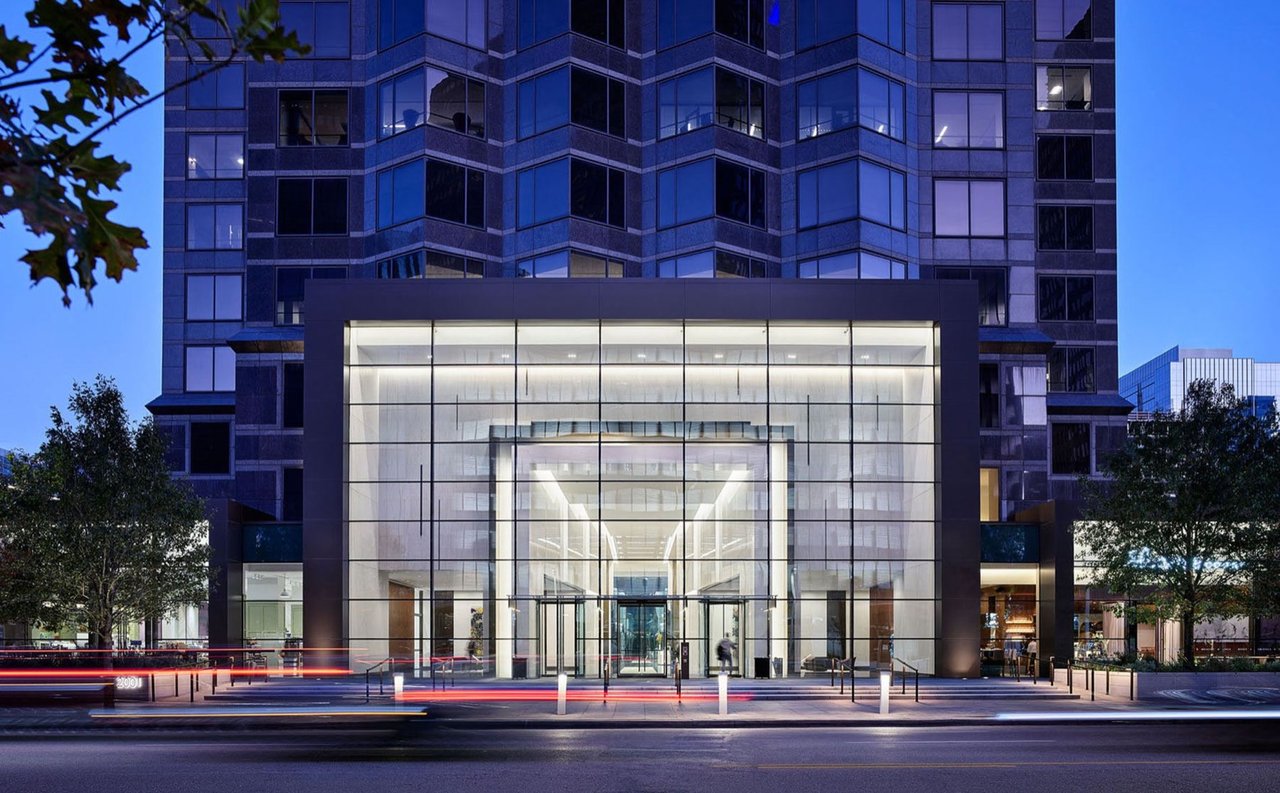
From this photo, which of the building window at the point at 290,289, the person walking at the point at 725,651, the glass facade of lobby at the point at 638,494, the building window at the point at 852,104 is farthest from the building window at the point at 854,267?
the building window at the point at 290,289

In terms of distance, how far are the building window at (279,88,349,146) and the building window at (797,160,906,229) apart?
19.2 m

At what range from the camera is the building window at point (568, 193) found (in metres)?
52.1

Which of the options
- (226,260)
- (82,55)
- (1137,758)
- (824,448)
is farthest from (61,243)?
(226,260)

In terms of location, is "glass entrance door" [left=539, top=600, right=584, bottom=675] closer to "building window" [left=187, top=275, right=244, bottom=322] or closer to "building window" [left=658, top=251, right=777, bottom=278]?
"building window" [left=658, top=251, right=777, bottom=278]

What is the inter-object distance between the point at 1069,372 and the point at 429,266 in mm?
27586

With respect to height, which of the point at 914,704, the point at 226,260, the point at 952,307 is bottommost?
the point at 914,704

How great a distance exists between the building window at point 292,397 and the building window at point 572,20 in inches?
642

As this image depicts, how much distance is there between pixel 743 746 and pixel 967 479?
2124 cm

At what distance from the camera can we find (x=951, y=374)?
41719 mm

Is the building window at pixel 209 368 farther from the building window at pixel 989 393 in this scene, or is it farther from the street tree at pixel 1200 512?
the street tree at pixel 1200 512

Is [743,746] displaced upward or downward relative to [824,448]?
downward

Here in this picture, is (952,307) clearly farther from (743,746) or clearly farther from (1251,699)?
(743,746)

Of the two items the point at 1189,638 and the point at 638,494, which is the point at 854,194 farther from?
the point at 1189,638

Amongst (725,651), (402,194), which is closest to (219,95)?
(402,194)
